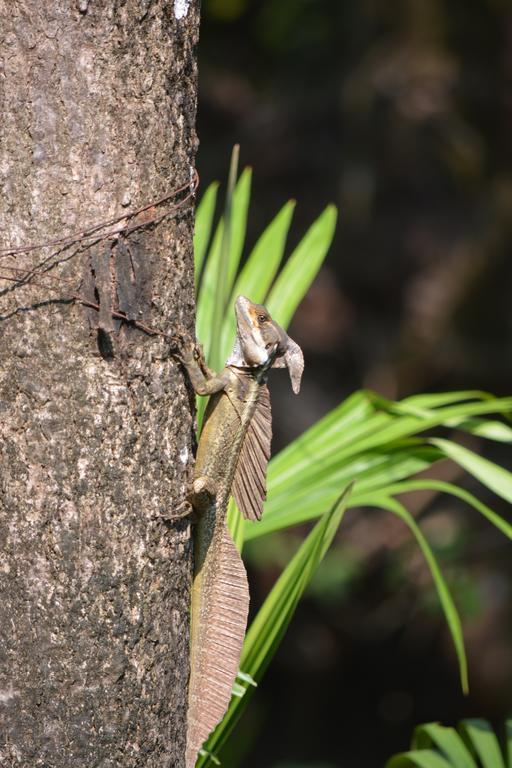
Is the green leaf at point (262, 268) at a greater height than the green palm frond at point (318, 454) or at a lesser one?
greater

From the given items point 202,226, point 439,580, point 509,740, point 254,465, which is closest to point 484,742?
point 509,740

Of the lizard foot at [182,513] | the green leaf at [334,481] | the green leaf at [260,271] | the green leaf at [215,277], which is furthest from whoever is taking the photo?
the green leaf at [260,271]

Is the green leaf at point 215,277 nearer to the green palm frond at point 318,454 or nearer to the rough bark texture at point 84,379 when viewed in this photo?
the green palm frond at point 318,454

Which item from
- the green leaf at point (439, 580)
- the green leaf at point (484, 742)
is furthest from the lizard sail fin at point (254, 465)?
the green leaf at point (484, 742)

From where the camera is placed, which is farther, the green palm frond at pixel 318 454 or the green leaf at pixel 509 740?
the green leaf at pixel 509 740

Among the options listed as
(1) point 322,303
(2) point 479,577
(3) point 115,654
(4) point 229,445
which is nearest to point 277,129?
(1) point 322,303

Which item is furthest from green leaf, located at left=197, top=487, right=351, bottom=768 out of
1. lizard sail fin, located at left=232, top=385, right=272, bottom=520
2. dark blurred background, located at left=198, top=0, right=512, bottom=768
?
dark blurred background, located at left=198, top=0, right=512, bottom=768

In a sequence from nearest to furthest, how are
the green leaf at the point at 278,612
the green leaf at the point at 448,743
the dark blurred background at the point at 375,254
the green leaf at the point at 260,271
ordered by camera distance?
the green leaf at the point at 278,612
the green leaf at the point at 448,743
the green leaf at the point at 260,271
the dark blurred background at the point at 375,254

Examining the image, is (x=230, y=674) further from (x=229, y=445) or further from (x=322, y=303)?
(x=322, y=303)

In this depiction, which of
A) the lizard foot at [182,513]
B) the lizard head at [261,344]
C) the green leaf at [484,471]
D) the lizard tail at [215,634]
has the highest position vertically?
the lizard head at [261,344]
